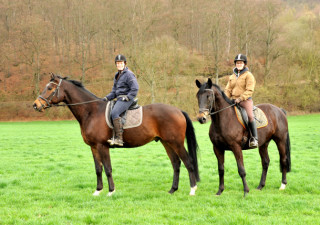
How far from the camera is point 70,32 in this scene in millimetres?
55156

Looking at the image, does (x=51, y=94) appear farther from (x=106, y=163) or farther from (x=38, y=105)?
(x=106, y=163)

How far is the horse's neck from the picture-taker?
8.16 metres

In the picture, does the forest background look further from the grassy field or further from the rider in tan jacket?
the rider in tan jacket


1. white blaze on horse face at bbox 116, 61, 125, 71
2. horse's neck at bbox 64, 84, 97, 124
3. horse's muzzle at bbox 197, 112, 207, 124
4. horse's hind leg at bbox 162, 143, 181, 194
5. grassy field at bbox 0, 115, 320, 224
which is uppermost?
white blaze on horse face at bbox 116, 61, 125, 71

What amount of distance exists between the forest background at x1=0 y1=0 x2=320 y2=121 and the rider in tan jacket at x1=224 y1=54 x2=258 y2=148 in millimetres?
29916

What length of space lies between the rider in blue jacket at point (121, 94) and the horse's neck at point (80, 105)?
0.55 meters

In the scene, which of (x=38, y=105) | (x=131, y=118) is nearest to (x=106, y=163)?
(x=131, y=118)

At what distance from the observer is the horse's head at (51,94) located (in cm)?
790

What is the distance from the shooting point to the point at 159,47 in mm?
40219

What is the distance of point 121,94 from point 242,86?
313 cm

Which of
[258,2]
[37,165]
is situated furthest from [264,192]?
[258,2]

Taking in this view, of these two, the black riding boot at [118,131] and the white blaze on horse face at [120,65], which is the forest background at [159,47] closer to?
the white blaze on horse face at [120,65]

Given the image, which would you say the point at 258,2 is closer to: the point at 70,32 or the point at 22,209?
the point at 70,32

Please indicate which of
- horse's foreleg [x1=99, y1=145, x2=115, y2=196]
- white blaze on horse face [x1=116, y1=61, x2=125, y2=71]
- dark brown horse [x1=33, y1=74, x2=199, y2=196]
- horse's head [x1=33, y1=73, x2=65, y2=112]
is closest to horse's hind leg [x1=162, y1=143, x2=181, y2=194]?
dark brown horse [x1=33, y1=74, x2=199, y2=196]
